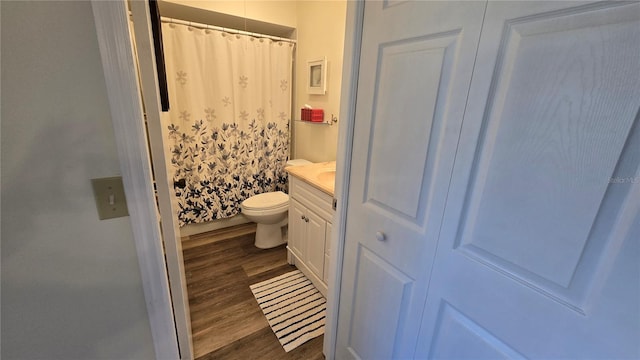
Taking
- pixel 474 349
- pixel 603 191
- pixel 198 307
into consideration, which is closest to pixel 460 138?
pixel 603 191

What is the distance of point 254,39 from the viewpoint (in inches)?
97.7

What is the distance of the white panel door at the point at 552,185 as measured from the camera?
19.1 inches

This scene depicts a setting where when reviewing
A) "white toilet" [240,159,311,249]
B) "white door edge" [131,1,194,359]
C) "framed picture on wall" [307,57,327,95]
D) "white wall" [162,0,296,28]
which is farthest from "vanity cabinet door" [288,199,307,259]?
"white wall" [162,0,296,28]

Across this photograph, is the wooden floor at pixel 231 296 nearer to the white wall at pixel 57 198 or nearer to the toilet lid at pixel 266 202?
the toilet lid at pixel 266 202

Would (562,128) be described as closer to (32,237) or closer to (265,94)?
(32,237)

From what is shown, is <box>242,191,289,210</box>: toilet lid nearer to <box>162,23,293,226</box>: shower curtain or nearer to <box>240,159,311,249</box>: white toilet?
<box>240,159,311,249</box>: white toilet

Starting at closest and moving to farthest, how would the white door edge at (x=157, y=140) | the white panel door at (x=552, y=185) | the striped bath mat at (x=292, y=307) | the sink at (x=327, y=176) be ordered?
the white panel door at (x=552, y=185) < the white door edge at (x=157, y=140) < the striped bath mat at (x=292, y=307) < the sink at (x=327, y=176)

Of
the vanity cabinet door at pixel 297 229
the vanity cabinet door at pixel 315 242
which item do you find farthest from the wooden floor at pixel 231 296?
the vanity cabinet door at pixel 315 242

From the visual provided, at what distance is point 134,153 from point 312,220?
1294 millimetres

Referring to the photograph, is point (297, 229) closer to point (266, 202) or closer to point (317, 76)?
point (266, 202)

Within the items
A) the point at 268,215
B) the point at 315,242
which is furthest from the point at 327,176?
the point at 268,215

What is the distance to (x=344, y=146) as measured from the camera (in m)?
1.07

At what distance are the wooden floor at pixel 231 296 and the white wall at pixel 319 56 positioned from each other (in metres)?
1.12

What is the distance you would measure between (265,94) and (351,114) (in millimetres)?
1893
